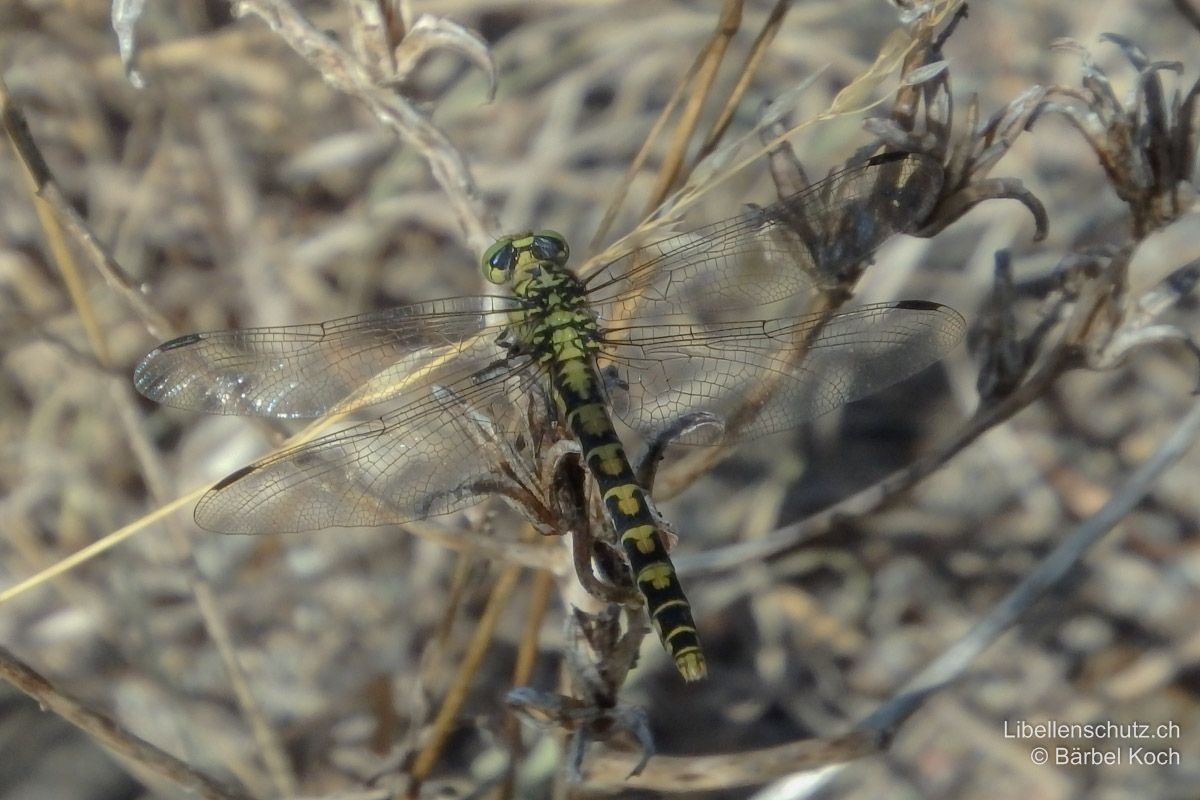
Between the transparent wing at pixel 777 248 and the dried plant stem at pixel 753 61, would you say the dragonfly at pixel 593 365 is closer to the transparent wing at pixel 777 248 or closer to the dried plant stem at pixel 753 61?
the transparent wing at pixel 777 248

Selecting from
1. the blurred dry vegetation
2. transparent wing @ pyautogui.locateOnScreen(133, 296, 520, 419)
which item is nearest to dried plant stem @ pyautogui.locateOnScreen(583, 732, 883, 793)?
the blurred dry vegetation

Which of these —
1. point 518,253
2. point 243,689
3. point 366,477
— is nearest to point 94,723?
point 366,477

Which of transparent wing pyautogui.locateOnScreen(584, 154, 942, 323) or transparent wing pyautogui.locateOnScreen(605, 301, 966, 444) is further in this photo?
transparent wing pyautogui.locateOnScreen(605, 301, 966, 444)

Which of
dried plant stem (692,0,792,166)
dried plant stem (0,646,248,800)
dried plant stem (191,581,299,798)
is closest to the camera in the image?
dried plant stem (0,646,248,800)

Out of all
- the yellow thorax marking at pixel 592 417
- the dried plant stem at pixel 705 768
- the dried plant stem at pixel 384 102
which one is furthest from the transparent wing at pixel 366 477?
the dried plant stem at pixel 705 768

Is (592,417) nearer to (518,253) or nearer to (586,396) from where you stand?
(586,396)

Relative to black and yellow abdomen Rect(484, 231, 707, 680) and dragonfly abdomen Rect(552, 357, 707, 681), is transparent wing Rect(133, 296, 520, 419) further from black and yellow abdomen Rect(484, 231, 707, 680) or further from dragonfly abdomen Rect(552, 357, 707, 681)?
dragonfly abdomen Rect(552, 357, 707, 681)

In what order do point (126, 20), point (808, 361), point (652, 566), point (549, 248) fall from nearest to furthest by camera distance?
point (126, 20), point (652, 566), point (808, 361), point (549, 248)
